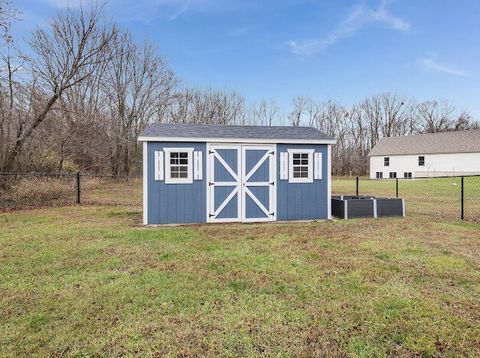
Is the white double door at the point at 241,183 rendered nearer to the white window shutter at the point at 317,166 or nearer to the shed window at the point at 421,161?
the white window shutter at the point at 317,166

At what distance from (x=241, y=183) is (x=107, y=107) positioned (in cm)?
2085

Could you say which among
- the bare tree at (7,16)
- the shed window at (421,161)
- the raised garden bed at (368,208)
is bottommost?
the raised garden bed at (368,208)

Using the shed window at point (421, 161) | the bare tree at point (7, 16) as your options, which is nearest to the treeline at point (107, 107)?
the bare tree at point (7, 16)

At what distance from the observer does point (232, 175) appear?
7.89 metres

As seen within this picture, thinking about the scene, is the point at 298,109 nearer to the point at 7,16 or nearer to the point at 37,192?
the point at 7,16

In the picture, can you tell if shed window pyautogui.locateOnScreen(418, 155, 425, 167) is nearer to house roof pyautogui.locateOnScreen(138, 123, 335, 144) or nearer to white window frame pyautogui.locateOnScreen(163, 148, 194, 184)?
house roof pyautogui.locateOnScreen(138, 123, 335, 144)

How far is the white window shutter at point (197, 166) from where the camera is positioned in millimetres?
7664

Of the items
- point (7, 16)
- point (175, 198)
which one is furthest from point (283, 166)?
point (7, 16)

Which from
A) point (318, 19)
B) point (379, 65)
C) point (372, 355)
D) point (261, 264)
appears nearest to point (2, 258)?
point (261, 264)

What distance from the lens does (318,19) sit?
45.9ft

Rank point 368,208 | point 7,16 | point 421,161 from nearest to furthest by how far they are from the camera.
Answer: point 368,208 → point 7,16 → point 421,161

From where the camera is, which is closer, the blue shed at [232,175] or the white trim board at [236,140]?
the white trim board at [236,140]

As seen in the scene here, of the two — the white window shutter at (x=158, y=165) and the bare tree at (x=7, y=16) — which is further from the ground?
the bare tree at (x=7, y=16)

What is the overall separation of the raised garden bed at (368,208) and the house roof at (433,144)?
2869 cm
